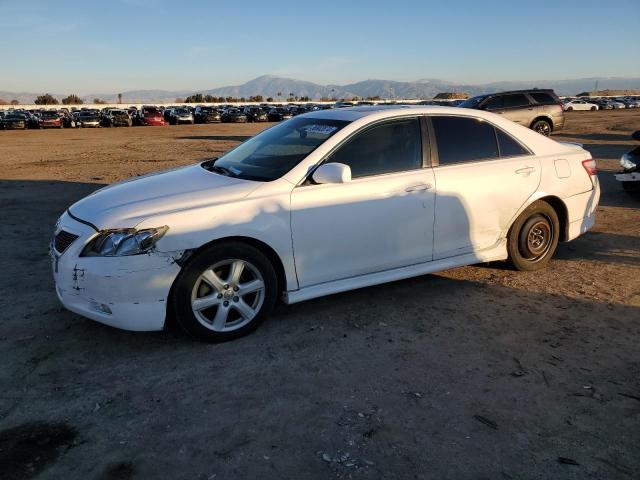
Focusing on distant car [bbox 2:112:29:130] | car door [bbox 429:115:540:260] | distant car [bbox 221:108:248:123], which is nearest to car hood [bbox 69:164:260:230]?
car door [bbox 429:115:540:260]

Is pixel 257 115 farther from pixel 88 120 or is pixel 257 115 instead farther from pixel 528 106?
pixel 528 106

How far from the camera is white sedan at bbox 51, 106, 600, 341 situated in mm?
3596

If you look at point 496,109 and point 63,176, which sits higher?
point 496,109

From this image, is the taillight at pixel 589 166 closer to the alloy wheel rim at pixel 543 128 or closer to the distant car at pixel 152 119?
the alloy wheel rim at pixel 543 128

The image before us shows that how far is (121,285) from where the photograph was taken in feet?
11.5

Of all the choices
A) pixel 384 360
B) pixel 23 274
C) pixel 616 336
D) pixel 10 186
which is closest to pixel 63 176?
pixel 10 186

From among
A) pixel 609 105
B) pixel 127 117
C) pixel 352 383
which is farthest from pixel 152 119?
pixel 609 105

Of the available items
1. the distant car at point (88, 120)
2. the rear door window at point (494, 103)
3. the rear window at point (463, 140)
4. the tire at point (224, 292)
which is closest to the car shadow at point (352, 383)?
the tire at point (224, 292)

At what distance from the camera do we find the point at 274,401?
311cm

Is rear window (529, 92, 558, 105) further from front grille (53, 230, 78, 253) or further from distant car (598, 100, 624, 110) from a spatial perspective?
distant car (598, 100, 624, 110)

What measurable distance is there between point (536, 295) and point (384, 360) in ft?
6.24

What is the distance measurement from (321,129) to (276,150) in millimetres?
436

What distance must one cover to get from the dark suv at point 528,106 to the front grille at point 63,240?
15.1 meters

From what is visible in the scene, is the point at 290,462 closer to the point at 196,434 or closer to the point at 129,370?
the point at 196,434
